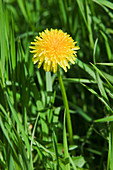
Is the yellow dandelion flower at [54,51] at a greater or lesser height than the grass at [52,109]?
greater

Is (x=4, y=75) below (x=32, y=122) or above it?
above

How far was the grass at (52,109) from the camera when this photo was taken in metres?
0.72

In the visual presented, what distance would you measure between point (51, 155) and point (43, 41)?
400mm

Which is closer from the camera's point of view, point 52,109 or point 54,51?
point 54,51

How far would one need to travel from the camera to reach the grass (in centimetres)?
72

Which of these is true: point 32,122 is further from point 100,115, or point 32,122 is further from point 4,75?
point 100,115

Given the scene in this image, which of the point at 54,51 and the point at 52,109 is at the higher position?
the point at 54,51

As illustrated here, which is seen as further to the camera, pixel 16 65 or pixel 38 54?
pixel 16 65

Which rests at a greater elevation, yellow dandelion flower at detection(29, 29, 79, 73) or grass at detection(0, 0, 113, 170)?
yellow dandelion flower at detection(29, 29, 79, 73)

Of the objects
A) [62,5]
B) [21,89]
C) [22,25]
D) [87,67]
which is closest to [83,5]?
[62,5]

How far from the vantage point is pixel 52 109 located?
2.87 feet

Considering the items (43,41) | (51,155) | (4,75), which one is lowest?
(51,155)

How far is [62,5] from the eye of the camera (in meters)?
1.14

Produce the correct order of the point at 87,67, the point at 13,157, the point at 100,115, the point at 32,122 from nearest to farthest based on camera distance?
the point at 13,157 < the point at 87,67 < the point at 32,122 < the point at 100,115
